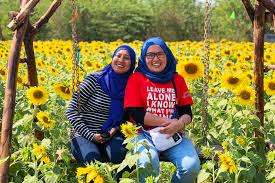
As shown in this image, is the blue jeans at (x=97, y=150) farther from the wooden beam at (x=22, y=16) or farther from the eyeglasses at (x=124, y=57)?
the wooden beam at (x=22, y=16)

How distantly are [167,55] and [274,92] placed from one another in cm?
122

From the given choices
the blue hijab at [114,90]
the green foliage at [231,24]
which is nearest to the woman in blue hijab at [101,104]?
the blue hijab at [114,90]

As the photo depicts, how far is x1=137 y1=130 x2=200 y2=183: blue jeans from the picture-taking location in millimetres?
3051

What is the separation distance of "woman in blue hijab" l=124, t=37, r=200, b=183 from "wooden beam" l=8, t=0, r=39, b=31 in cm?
72

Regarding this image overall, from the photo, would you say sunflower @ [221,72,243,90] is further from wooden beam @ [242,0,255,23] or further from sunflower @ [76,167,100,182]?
sunflower @ [76,167,100,182]

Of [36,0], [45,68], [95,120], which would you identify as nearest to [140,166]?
[95,120]

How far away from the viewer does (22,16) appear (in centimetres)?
298

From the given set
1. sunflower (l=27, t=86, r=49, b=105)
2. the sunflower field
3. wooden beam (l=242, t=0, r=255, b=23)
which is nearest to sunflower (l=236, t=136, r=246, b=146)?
the sunflower field

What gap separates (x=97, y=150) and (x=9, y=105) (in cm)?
66

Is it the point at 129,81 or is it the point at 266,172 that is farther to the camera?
the point at 266,172

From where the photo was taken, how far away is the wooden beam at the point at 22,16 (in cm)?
296

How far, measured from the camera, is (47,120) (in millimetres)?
3369

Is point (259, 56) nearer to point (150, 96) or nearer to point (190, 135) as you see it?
point (190, 135)

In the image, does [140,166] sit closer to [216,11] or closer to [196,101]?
[196,101]
